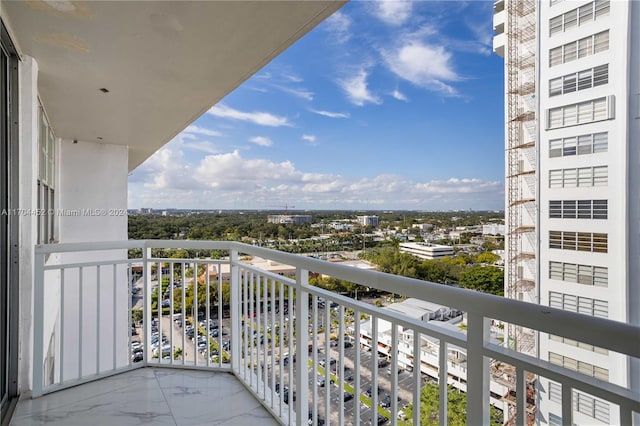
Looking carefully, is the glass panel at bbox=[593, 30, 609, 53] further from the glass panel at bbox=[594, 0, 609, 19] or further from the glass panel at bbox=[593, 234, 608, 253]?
the glass panel at bbox=[593, 234, 608, 253]

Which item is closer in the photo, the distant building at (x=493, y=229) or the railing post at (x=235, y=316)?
the distant building at (x=493, y=229)

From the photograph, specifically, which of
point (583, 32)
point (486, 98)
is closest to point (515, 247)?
point (583, 32)

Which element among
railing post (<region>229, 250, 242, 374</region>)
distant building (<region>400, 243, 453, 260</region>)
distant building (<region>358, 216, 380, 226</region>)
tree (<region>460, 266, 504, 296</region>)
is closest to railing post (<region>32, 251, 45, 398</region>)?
railing post (<region>229, 250, 242, 374</region>)

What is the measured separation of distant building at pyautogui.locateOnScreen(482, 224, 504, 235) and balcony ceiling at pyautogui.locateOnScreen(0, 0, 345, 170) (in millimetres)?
1239

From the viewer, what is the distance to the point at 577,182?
3.12ft

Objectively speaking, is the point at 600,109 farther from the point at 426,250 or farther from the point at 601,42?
the point at 426,250

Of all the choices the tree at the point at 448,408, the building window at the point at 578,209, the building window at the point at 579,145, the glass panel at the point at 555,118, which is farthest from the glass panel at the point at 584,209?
the tree at the point at 448,408

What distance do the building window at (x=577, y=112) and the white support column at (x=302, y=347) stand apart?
1.33 m

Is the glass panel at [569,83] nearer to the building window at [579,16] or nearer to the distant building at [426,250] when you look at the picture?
the building window at [579,16]

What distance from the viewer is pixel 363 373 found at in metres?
1.60

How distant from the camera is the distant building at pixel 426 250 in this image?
1433mm

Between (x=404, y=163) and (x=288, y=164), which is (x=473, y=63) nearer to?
(x=404, y=163)

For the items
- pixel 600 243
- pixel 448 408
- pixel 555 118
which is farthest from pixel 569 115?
pixel 448 408

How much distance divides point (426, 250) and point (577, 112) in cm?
73
